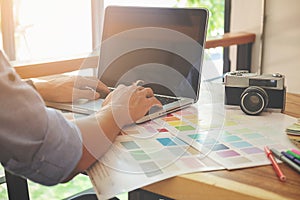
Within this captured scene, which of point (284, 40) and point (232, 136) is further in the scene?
point (284, 40)

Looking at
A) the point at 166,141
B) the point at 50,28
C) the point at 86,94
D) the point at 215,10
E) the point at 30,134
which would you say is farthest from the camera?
the point at 215,10

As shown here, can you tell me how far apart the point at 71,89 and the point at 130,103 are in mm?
291

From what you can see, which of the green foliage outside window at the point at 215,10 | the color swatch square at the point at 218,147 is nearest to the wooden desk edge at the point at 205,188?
the color swatch square at the point at 218,147

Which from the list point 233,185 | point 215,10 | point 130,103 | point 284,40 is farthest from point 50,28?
point 233,185

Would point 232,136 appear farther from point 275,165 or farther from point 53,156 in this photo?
point 53,156

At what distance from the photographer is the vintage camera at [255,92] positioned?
103 cm

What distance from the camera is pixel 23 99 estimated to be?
64 cm

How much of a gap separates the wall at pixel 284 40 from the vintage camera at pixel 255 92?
1.58 metres

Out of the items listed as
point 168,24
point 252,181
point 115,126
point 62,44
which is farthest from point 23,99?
point 62,44

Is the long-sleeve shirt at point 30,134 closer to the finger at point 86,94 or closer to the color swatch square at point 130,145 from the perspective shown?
the color swatch square at point 130,145

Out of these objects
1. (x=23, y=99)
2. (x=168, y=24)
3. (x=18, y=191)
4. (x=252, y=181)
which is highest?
(x=168, y=24)

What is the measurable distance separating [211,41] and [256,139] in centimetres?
132

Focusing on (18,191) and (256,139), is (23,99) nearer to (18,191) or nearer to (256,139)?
(256,139)

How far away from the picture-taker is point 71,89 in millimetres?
1195
